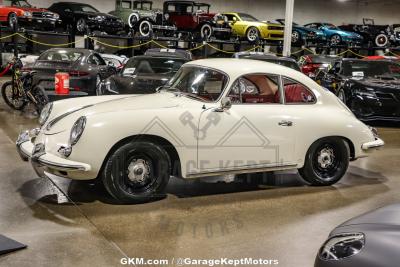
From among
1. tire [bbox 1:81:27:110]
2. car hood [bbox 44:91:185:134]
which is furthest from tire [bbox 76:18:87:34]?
car hood [bbox 44:91:185:134]

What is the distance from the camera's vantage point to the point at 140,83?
9.59 m

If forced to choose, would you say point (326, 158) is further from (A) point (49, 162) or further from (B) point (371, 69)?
(B) point (371, 69)

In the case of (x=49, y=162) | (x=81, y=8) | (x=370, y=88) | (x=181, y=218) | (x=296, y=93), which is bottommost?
(x=181, y=218)

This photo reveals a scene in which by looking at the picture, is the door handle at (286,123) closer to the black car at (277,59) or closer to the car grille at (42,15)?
the black car at (277,59)

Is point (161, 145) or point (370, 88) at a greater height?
point (370, 88)

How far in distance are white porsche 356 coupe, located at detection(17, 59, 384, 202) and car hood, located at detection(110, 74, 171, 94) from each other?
3206mm

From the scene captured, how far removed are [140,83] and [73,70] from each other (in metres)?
2.47

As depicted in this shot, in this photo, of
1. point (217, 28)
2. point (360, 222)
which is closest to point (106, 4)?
point (217, 28)

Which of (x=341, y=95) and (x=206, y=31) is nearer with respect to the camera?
(x=341, y=95)

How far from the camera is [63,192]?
5.60 metres

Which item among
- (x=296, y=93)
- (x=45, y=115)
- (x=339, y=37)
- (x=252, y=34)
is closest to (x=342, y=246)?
(x=296, y=93)

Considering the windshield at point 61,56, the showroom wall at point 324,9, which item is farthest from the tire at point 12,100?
the showroom wall at point 324,9

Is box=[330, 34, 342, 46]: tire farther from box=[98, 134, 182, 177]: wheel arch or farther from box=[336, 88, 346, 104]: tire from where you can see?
box=[98, 134, 182, 177]: wheel arch

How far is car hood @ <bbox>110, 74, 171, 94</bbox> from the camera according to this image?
9.48 metres
